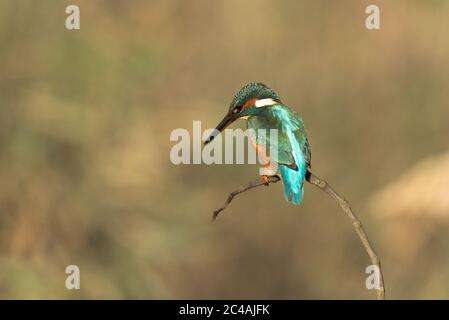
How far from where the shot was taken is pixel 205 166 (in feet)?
17.5

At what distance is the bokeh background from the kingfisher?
660mm

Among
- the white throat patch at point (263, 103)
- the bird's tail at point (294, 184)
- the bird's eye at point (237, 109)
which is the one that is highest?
the white throat patch at point (263, 103)

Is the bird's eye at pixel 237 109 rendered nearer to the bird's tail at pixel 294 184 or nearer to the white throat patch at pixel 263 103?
the white throat patch at pixel 263 103

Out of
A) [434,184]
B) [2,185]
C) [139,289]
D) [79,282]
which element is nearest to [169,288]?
[139,289]

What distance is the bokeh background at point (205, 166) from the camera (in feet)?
13.2

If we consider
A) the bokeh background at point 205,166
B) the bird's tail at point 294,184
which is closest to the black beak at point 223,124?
the bird's tail at point 294,184

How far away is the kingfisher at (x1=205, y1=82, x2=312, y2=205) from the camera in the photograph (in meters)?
2.66

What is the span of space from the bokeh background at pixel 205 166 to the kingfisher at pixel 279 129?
66cm

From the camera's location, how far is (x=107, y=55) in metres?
4.42

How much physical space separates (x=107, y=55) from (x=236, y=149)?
1.04 m

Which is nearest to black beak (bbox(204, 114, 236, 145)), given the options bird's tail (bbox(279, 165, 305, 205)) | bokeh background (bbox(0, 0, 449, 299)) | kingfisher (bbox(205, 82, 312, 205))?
kingfisher (bbox(205, 82, 312, 205))

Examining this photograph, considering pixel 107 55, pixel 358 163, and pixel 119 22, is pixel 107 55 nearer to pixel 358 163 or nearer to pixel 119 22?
pixel 119 22

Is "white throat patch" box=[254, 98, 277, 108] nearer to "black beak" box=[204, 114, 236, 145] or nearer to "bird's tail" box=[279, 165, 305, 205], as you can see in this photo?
"black beak" box=[204, 114, 236, 145]

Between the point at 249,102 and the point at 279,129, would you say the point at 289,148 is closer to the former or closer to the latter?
the point at 279,129
